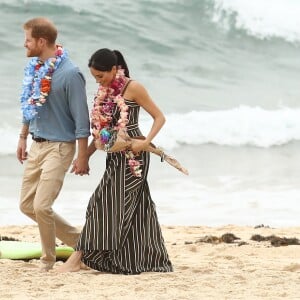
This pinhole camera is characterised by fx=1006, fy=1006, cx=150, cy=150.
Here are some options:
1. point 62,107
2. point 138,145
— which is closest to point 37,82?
point 62,107

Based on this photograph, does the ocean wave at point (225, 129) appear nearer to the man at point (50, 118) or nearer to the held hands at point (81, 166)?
the man at point (50, 118)

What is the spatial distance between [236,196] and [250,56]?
9.78 m

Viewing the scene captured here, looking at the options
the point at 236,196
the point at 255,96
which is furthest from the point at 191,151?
the point at 255,96

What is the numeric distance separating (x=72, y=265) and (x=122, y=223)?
443 millimetres

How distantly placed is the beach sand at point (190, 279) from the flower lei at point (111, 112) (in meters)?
0.77

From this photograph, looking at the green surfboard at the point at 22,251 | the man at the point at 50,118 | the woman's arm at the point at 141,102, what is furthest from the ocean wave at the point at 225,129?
the woman's arm at the point at 141,102

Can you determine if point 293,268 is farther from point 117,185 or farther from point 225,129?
point 225,129

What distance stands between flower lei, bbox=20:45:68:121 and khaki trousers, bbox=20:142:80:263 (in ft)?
0.82

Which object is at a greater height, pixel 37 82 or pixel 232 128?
pixel 37 82

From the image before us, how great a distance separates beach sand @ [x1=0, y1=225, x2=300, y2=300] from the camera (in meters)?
5.78

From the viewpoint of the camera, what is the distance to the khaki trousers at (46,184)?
6.51m

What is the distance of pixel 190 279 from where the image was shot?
20.9ft

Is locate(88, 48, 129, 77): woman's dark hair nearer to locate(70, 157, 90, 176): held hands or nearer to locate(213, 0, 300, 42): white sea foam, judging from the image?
locate(70, 157, 90, 176): held hands

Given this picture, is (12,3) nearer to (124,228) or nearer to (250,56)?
(250,56)
